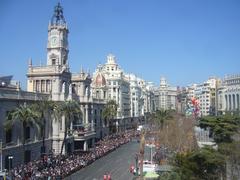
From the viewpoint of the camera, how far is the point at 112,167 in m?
62.5

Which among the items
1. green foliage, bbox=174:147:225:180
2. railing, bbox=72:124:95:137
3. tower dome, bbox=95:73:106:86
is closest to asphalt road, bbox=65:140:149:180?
railing, bbox=72:124:95:137

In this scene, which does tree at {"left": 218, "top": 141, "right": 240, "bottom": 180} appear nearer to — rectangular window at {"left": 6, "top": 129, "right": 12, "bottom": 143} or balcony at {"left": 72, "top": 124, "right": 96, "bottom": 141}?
rectangular window at {"left": 6, "top": 129, "right": 12, "bottom": 143}

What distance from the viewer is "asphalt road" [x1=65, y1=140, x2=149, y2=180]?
54156 millimetres

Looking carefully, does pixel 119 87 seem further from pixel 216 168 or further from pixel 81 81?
pixel 216 168

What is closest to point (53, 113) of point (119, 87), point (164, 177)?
point (164, 177)

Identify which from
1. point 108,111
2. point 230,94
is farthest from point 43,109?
point 230,94

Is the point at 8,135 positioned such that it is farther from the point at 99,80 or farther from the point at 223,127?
the point at 99,80

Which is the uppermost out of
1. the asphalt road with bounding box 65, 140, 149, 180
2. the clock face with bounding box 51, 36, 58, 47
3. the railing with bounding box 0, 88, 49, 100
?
the clock face with bounding box 51, 36, 58, 47

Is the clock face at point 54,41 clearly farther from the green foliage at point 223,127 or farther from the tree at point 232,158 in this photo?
the tree at point 232,158

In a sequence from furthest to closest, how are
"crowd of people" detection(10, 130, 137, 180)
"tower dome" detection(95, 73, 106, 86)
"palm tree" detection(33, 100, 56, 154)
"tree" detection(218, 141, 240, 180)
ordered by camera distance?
"tower dome" detection(95, 73, 106, 86) → "palm tree" detection(33, 100, 56, 154) → "crowd of people" detection(10, 130, 137, 180) → "tree" detection(218, 141, 240, 180)

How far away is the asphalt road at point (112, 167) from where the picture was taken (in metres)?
54.2

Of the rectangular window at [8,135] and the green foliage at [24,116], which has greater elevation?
the green foliage at [24,116]

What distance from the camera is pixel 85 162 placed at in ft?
208

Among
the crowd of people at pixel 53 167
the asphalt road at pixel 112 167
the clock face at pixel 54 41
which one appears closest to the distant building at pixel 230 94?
the asphalt road at pixel 112 167
